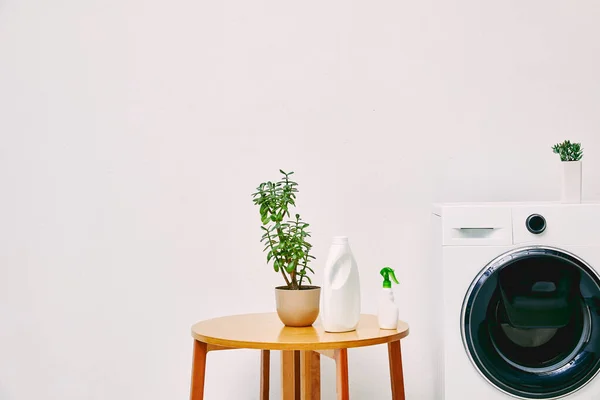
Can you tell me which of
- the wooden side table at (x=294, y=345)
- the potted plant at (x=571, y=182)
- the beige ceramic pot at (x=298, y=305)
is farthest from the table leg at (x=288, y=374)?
the potted plant at (x=571, y=182)

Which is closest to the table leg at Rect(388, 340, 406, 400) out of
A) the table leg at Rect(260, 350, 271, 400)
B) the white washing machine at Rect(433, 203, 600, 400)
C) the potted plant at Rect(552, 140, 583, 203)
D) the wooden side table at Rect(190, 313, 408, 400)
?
the wooden side table at Rect(190, 313, 408, 400)

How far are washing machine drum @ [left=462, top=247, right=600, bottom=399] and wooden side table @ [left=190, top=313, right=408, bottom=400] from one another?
0.23 m

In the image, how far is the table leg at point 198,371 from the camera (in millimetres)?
1832

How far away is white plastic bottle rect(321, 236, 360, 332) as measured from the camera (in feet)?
6.06

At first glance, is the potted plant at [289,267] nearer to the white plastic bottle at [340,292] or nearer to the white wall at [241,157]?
the white plastic bottle at [340,292]

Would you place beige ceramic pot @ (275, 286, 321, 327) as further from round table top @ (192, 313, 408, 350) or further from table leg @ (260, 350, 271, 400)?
table leg @ (260, 350, 271, 400)

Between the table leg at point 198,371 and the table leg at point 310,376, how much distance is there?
26 cm

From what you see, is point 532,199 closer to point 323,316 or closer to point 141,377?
point 323,316

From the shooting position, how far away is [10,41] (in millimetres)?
2467

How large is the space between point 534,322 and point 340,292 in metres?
0.56

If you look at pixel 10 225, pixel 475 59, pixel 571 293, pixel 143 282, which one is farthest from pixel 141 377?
pixel 475 59

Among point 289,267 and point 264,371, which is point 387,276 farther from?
point 264,371

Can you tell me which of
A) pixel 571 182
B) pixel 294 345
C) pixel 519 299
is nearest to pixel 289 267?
pixel 294 345

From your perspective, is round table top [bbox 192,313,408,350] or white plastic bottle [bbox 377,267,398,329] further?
white plastic bottle [bbox 377,267,398,329]
